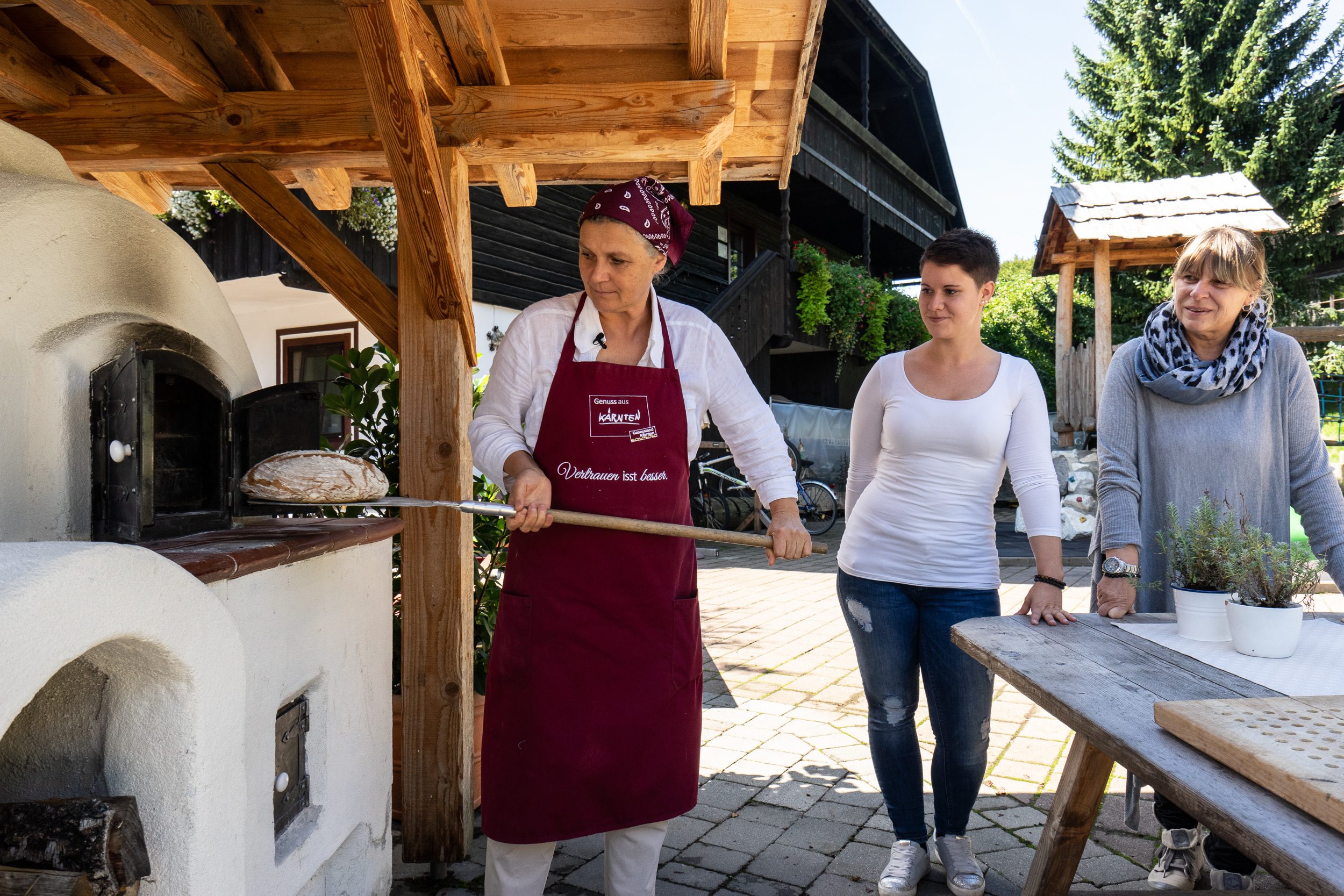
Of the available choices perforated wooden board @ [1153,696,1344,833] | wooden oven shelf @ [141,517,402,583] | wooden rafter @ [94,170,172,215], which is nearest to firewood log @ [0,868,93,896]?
wooden oven shelf @ [141,517,402,583]

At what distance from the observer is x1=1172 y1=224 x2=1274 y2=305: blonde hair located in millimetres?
2326

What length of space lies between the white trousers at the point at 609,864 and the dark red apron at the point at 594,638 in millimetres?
71

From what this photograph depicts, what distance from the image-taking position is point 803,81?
312 cm

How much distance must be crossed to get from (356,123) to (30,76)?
967 mm

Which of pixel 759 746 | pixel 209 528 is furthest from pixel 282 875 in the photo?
pixel 759 746

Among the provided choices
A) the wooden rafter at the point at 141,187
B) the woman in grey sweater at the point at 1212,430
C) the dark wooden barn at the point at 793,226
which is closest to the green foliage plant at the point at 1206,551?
the woman in grey sweater at the point at 1212,430

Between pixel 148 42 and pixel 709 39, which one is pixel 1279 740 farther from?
pixel 148 42

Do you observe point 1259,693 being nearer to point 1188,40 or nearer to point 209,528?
point 209,528

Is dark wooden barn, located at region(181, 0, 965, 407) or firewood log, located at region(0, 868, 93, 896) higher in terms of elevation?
dark wooden barn, located at region(181, 0, 965, 407)

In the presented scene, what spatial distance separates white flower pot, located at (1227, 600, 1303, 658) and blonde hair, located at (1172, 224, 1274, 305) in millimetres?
887

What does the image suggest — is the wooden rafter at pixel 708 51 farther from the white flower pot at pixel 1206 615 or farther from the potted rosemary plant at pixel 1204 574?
the white flower pot at pixel 1206 615

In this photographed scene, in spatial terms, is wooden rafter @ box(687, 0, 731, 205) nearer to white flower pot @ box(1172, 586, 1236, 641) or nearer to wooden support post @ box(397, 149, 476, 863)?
wooden support post @ box(397, 149, 476, 863)

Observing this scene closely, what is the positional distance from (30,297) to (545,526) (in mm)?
1122

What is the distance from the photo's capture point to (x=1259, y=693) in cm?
160
